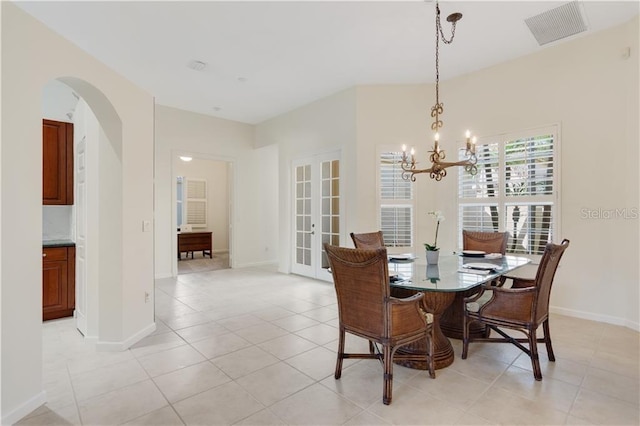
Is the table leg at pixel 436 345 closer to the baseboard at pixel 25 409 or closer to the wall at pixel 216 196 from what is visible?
the baseboard at pixel 25 409

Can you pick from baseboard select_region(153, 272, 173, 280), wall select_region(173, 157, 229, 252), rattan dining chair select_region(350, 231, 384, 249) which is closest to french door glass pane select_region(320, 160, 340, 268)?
rattan dining chair select_region(350, 231, 384, 249)

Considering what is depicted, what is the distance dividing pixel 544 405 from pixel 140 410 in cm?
259

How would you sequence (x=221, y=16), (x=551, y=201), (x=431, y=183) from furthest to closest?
(x=431, y=183) < (x=551, y=201) < (x=221, y=16)

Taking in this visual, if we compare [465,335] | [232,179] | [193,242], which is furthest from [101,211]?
[193,242]

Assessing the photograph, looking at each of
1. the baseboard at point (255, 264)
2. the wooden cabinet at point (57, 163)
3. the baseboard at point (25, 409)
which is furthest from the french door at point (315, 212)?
the baseboard at point (25, 409)

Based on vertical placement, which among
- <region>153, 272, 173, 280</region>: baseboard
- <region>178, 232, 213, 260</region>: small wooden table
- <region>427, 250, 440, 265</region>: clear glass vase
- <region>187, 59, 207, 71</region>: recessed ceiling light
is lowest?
<region>153, 272, 173, 280</region>: baseboard

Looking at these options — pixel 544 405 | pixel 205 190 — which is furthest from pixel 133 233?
pixel 205 190

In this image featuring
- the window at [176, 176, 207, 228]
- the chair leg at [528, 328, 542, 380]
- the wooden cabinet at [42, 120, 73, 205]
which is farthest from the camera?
the window at [176, 176, 207, 228]

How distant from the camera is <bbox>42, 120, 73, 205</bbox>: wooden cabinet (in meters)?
3.94

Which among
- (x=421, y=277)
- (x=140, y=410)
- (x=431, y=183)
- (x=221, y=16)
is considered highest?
(x=221, y=16)

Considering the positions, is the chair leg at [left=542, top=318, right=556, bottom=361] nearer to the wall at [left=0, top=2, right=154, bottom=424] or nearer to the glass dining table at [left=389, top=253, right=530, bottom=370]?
the glass dining table at [left=389, top=253, right=530, bottom=370]

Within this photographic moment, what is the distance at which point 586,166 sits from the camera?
3750 millimetres

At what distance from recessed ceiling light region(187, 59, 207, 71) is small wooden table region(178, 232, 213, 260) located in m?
4.61

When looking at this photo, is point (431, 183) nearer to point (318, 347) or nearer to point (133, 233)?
point (318, 347)
